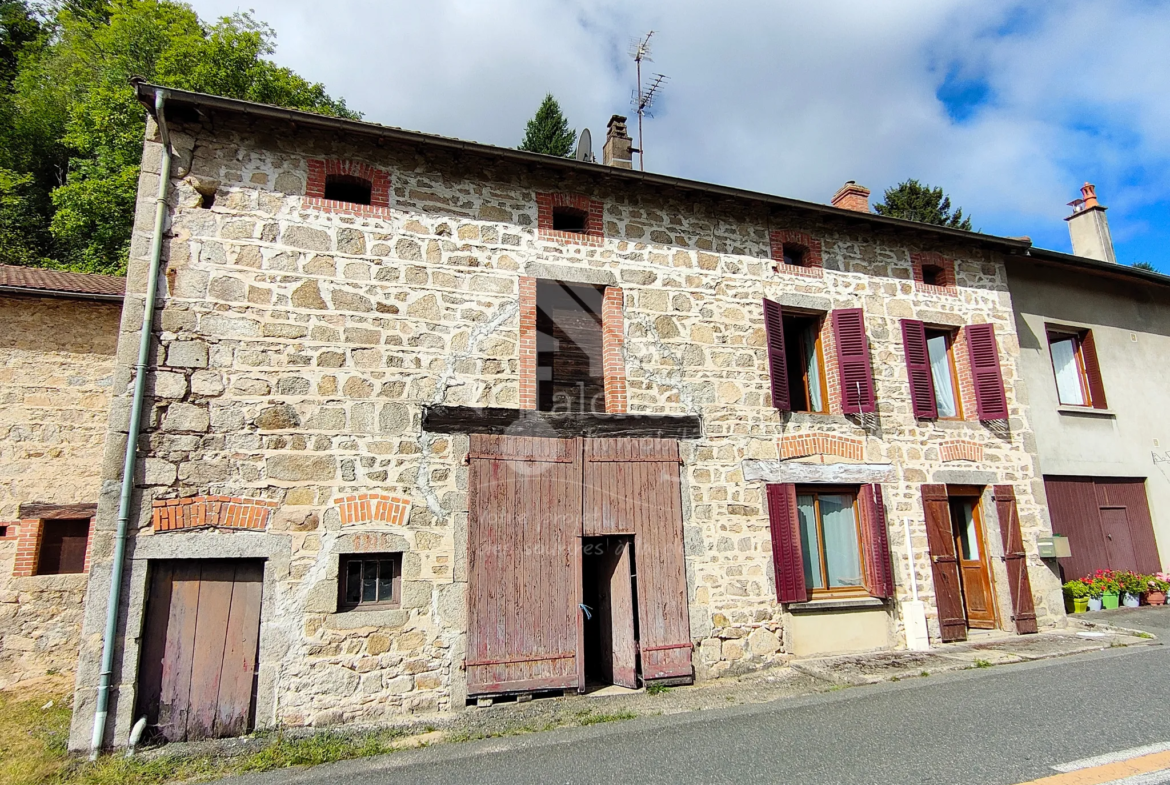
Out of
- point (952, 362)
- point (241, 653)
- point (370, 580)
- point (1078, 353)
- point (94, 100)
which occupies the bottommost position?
point (241, 653)

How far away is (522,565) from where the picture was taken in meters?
6.41

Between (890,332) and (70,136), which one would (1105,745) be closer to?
(890,332)

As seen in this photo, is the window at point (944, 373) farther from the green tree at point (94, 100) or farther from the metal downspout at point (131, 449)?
A: the green tree at point (94, 100)

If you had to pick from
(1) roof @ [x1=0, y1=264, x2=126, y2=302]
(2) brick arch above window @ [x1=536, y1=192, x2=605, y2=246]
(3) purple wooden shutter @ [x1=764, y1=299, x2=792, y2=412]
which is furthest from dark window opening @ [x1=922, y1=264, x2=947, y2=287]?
(1) roof @ [x1=0, y1=264, x2=126, y2=302]

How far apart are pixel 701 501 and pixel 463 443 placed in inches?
113

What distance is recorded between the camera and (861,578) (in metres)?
7.92

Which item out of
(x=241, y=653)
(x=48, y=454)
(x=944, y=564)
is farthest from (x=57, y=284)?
(x=944, y=564)

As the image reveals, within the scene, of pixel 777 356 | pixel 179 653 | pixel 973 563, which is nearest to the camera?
pixel 179 653

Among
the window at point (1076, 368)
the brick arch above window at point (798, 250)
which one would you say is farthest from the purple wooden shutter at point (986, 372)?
the window at point (1076, 368)

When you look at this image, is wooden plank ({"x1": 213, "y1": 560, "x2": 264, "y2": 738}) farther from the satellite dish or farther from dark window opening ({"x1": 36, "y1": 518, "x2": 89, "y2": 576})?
the satellite dish

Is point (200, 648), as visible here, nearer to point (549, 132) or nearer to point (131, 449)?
point (131, 449)

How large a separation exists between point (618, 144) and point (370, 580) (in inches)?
262

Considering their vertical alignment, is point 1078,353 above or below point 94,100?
below

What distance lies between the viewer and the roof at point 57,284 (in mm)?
7344
